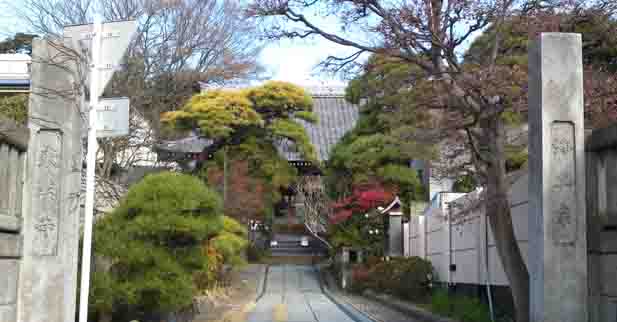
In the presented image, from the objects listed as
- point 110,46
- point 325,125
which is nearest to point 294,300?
point 110,46

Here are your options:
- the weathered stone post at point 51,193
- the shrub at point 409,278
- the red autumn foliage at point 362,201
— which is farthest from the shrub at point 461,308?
the red autumn foliage at point 362,201

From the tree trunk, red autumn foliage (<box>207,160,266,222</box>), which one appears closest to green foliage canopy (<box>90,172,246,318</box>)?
the tree trunk

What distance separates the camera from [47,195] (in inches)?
307

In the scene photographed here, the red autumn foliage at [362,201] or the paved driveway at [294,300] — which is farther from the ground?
the red autumn foliage at [362,201]

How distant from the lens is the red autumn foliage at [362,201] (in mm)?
31859

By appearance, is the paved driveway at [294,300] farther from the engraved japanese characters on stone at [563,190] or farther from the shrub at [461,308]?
the engraved japanese characters on stone at [563,190]

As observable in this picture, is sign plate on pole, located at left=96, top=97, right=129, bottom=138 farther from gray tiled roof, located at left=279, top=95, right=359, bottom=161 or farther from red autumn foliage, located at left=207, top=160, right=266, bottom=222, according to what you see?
gray tiled roof, located at left=279, top=95, right=359, bottom=161

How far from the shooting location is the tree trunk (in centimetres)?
1034

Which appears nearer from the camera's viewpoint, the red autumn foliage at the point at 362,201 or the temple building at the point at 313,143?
the red autumn foliage at the point at 362,201

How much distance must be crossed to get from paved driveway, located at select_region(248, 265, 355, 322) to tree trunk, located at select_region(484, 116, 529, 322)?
8.33 metres

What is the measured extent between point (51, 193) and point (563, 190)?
17.8 feet

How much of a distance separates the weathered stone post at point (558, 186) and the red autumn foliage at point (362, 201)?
2326 centimetres

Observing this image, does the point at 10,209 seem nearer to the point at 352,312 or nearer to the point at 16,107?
the point at 16,107

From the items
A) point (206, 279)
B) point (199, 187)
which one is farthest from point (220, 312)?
point (199, 187)
